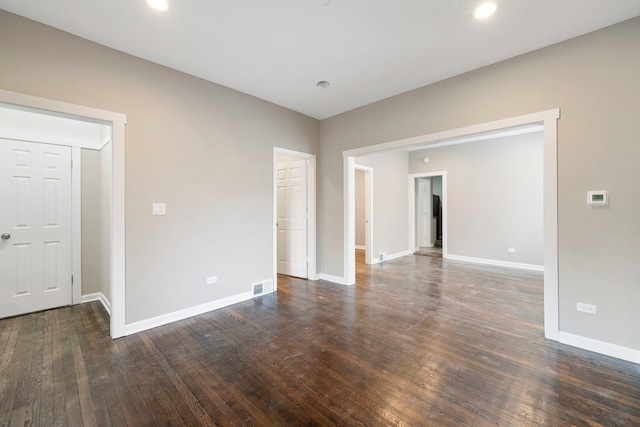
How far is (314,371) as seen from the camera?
209cm

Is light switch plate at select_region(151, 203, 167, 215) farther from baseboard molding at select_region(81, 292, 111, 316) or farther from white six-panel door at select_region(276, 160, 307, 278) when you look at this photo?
white six-panel door at select_region(276, 160, 307, 278)

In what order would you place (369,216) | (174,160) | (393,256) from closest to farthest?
(174,160), (369,216), (393,256)

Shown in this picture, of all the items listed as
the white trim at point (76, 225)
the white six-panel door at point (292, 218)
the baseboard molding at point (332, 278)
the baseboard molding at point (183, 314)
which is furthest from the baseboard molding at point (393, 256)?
the white trim at point (76, 225)

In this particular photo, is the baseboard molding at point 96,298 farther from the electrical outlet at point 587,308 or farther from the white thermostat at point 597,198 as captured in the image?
the white thermostat at point 597,198

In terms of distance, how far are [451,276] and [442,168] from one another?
3.10m

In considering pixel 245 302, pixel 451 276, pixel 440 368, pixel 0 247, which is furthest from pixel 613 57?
pixel 0 247

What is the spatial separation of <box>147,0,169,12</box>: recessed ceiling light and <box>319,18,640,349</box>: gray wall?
3.25 m

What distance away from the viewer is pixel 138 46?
8.52 ft

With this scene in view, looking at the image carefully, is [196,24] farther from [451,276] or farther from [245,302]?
[451,276]

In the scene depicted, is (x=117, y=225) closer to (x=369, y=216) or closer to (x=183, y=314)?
(x=183, y=314)

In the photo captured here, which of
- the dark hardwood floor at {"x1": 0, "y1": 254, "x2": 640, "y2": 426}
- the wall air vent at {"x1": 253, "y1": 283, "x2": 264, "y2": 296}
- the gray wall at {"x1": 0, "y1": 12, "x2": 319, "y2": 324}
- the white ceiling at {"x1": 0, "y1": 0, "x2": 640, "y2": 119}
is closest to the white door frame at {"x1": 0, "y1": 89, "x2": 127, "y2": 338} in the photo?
the gray wall at {"x1": 0, "y1": 12, "x2": 319, "y2": 324}

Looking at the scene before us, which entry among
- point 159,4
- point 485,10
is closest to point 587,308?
point 485,10

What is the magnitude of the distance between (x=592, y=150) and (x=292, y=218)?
408 centimetres

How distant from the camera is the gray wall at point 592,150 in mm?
2225
